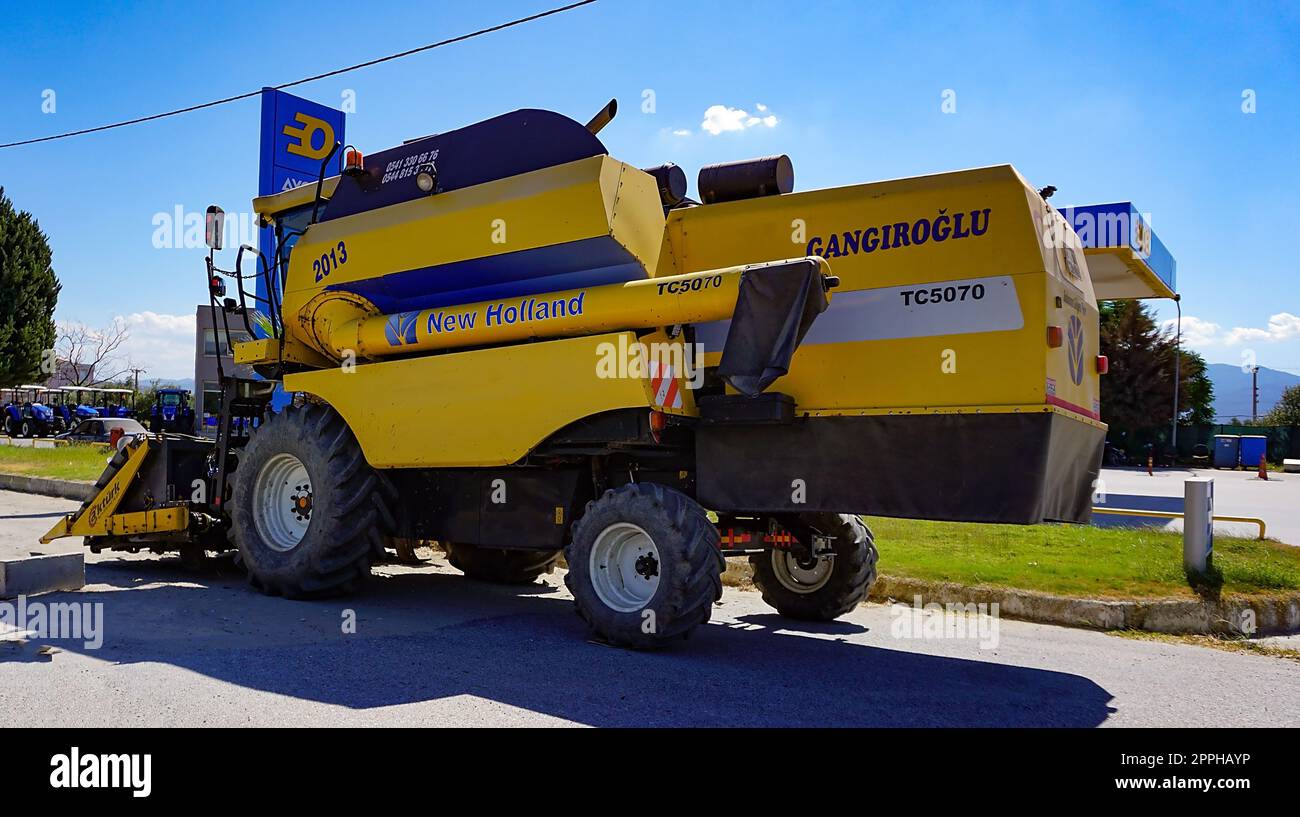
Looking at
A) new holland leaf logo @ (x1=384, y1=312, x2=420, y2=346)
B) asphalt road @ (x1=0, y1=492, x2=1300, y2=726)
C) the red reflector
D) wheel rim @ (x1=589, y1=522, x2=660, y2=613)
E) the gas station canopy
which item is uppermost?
the gas station canopy

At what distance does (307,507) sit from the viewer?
8.09 meters

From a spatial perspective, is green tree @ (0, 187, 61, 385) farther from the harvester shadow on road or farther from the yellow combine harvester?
the harvester shadow on road

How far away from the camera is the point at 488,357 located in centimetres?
711

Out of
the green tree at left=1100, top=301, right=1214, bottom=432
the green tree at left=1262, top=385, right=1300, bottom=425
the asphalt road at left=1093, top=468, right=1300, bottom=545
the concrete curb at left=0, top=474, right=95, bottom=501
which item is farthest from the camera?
the green tree at left=1262, top=385, right=1300, bottom=425

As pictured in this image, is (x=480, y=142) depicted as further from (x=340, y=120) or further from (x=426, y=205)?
(x=340, y=120)

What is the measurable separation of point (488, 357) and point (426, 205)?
144 cm

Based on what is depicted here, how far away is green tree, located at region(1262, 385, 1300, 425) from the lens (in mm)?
55281

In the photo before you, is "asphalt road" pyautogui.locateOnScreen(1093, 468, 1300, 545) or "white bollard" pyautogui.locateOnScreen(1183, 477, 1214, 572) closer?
"white bollard" pyautogui.locateOnScreen(1183, 477, 1214, 572)

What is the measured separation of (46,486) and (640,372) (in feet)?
51.8

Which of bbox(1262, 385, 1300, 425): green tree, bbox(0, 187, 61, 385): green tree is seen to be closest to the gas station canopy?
bbox(0, 187, 61, 385): green tree

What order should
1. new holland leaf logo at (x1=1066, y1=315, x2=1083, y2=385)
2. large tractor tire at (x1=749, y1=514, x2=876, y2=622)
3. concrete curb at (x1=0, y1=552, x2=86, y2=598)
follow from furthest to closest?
large tractor tire at (x1=749, y1=514, x2=876, y2=622)
concrete curb at (x1=0, y1=552, x2=86, y2=598)
new holland leaf logo at (x1=1066, y1=315, x2=1083, y2=385)

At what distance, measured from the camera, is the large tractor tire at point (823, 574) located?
24.4 feet

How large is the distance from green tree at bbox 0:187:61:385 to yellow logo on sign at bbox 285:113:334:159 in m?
28.2

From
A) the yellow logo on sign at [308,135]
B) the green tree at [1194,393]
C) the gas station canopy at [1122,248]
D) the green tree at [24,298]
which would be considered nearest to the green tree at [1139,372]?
the green tree at [1194,393]
